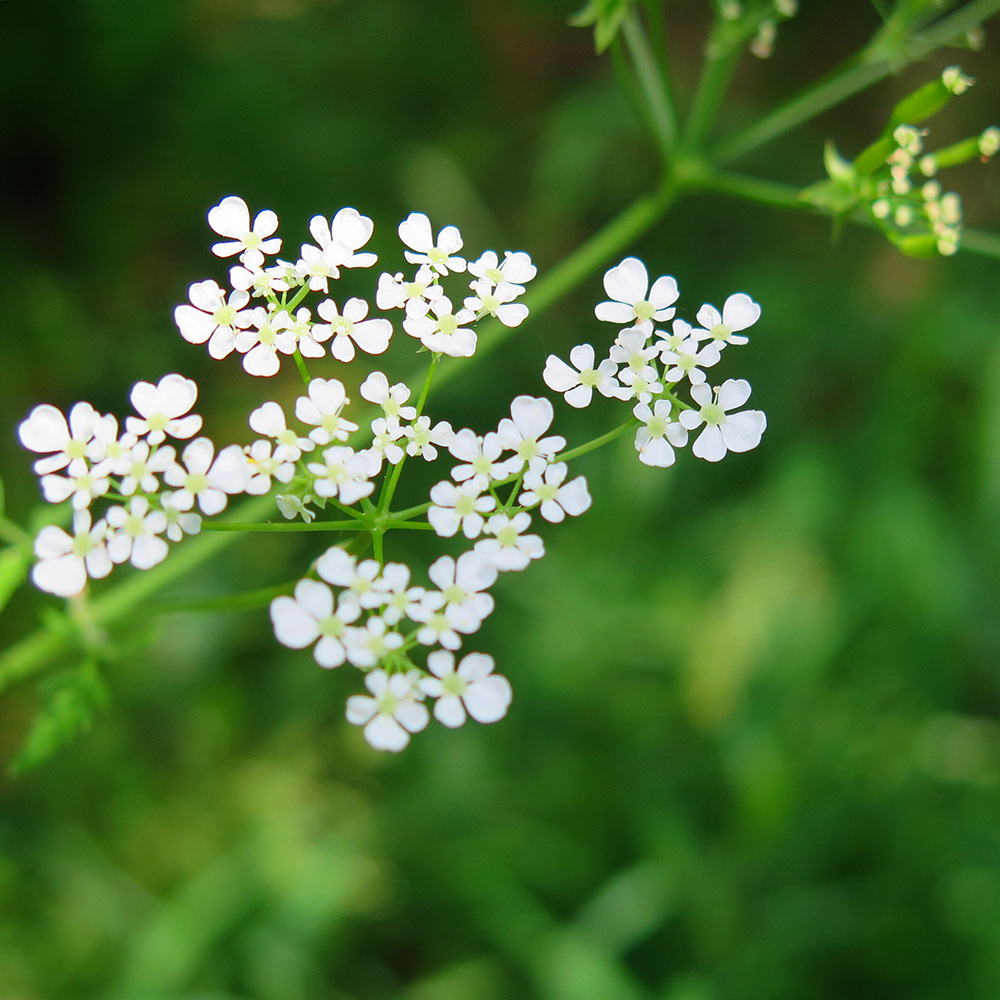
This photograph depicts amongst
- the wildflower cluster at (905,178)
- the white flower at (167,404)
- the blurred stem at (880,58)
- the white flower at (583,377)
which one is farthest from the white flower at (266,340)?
the blurred stem at (880,58)

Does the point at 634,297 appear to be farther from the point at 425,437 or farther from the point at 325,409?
the point at 325,409

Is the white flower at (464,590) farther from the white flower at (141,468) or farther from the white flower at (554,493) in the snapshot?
the white flower at (141,468)

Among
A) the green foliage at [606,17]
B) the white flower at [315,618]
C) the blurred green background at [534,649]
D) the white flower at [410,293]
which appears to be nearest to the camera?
the white flower at [315,618]

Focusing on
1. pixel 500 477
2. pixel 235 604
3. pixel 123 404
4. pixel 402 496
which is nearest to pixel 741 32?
pixel 500 477

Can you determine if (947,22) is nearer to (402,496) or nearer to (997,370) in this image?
(997,370)

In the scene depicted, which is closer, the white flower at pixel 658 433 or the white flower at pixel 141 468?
the white flower at pixel 141 468
